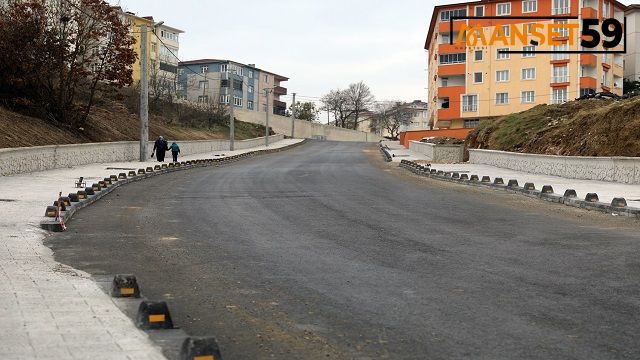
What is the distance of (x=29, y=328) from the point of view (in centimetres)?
501

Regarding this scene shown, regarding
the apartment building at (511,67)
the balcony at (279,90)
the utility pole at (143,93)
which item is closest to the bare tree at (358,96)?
the balcony at (279,90)

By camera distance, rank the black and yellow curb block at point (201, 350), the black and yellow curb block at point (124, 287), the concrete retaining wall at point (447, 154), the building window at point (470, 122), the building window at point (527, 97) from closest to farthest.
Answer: the black and yellow curb block at point (201, 350), the black and yellow curb block at point (124, 287), the concrete retaining wall at point (447, 154), the building window at point (527, 97), the building window at point (470, 122)

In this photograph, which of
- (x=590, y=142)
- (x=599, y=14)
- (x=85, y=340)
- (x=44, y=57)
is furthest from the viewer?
(x=599, y=14)

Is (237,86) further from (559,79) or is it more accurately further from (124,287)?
(124,287)

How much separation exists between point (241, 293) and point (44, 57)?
1233 inches

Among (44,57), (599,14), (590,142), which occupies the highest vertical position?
(599,14)

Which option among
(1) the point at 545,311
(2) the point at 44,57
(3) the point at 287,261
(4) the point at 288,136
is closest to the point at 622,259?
(1) the point at 545,311

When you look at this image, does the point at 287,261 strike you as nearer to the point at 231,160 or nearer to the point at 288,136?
the point at 231,160

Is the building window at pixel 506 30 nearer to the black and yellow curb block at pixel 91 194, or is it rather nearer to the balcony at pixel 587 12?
the balcony at pixel 587 12

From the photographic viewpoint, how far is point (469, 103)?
7869 cm

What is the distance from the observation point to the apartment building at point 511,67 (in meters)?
72.8

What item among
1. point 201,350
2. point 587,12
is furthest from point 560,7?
point 201,350

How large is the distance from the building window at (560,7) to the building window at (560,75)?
589cm

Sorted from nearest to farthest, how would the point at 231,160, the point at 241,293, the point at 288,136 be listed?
A: 1. the point at 241,293
2. the point at 231,160
3. the point at 288,136
